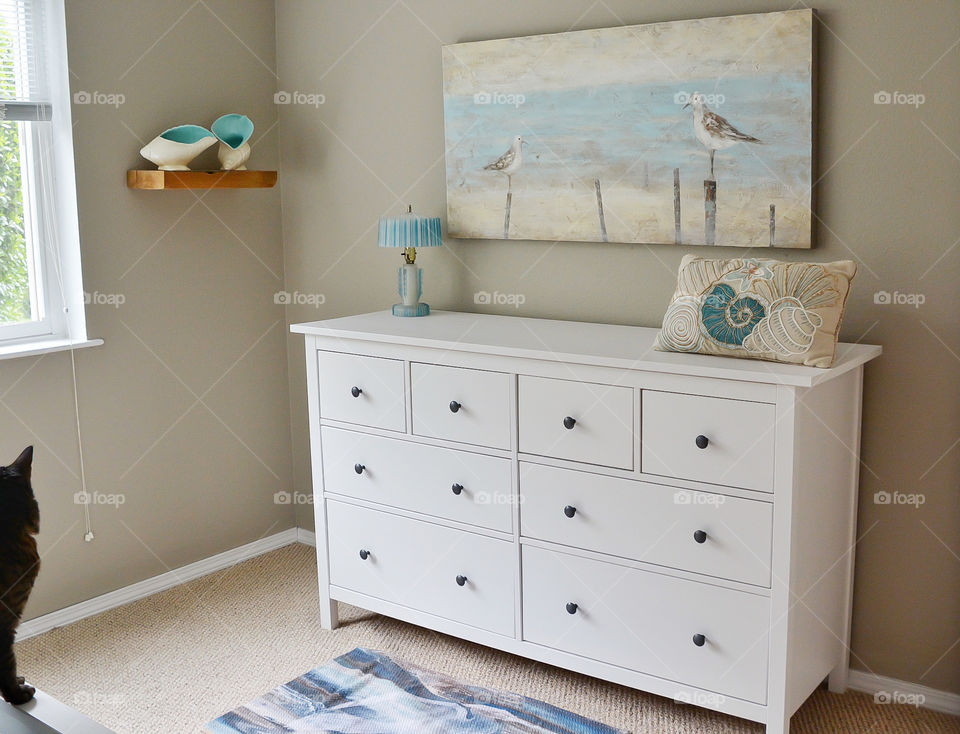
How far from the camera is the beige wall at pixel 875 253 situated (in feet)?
7.77

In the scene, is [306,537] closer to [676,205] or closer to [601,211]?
[601,211]

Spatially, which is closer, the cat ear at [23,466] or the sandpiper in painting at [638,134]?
the cat ear at [23,466]

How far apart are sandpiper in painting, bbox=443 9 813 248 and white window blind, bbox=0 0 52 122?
1220 mm

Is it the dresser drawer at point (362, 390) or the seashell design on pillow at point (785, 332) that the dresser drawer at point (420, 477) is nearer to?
the dresser drawer at point (362, 390)

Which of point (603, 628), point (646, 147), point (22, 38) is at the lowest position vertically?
point (603, 628)

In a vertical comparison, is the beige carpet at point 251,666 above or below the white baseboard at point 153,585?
below

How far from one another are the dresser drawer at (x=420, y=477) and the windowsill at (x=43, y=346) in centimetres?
81

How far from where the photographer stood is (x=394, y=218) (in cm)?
304

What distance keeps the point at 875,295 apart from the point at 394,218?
141cm

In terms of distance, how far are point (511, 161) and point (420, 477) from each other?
3.28 ft

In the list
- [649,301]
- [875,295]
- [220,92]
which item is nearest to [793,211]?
[875,295]

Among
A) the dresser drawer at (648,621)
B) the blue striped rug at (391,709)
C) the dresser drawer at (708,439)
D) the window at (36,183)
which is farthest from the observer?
the window at (36,183)

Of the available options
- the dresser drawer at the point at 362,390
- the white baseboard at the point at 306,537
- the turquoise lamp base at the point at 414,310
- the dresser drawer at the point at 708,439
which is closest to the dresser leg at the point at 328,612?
the dresser drawer at the point at 362,390

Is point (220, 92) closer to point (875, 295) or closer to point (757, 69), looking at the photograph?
point (757, 69)
